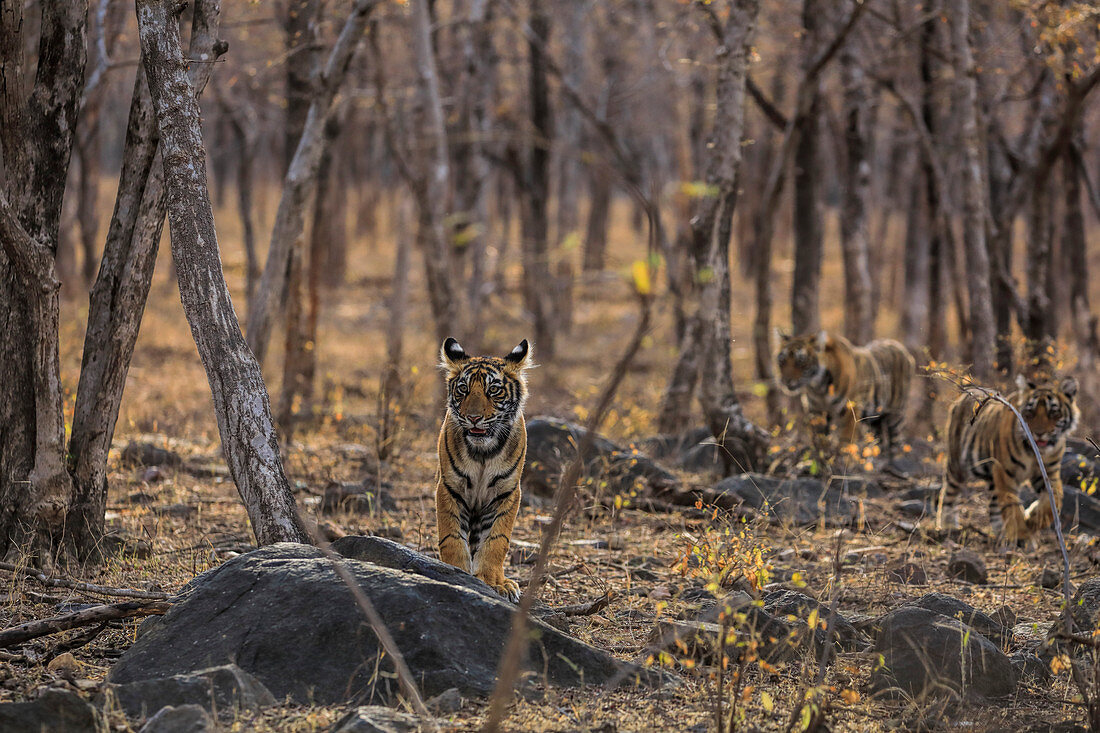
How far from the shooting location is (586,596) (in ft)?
20.0

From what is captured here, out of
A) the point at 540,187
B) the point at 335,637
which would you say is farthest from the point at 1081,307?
the point at 335,637

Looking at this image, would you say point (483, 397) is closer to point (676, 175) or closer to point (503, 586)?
point (503, 586)

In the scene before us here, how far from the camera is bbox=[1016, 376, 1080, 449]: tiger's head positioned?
7715 mm

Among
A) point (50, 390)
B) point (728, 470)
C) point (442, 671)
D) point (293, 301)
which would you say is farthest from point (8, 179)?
point (728, 470)

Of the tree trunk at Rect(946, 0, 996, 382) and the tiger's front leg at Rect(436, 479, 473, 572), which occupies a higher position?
the tree trunk at Rect(946, 0, 996, 382)

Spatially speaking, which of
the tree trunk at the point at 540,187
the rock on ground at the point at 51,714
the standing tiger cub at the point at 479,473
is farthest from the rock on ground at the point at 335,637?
the tree trunk at the point at 540,187

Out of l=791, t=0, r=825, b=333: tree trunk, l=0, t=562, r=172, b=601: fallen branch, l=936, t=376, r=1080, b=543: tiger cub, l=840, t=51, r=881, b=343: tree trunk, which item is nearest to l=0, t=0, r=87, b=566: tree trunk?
l=0, t=562, r=172, b=601: fallen branch

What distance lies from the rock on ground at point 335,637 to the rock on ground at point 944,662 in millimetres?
1076

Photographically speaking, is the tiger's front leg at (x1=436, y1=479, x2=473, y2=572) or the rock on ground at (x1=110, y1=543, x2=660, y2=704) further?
the tiger's front leg at (x1=436, y1=479, x2=473, y2=572)

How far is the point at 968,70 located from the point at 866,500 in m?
4.64

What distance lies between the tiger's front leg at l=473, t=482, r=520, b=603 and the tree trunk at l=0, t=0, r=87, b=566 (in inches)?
88.6

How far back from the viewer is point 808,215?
40.8 feet

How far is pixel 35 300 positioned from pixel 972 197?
864 cm

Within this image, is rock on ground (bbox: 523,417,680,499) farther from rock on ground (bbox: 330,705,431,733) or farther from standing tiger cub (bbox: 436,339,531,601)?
rock on ground (bbox: 330,705,431,733)
